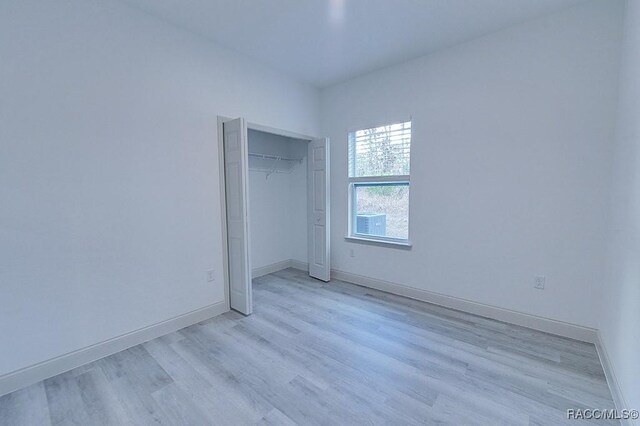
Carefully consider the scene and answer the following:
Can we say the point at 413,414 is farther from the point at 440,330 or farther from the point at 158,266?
the point at 158,266

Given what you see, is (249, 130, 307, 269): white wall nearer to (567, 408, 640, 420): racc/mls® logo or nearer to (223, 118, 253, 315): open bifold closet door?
(223, 118, 253, 315): open bifold closet door

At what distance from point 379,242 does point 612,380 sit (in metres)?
2.25

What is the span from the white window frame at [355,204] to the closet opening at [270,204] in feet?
1.16

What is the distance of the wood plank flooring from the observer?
1.61 metres

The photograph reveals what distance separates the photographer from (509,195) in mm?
2635

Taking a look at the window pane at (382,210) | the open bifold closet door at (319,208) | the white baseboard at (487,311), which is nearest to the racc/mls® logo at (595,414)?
the white baseboard at (487,311)

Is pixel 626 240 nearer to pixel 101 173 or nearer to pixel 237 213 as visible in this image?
pixel 237 213

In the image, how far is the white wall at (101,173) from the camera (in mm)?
1812

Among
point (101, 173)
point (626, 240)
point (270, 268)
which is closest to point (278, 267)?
point (270, 268)

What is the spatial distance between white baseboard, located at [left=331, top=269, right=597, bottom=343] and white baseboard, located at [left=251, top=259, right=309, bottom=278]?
40.2 inches

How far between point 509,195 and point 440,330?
4.84 ft

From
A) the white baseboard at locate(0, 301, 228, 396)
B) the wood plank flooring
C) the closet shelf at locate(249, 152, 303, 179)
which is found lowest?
the wood plank flooring

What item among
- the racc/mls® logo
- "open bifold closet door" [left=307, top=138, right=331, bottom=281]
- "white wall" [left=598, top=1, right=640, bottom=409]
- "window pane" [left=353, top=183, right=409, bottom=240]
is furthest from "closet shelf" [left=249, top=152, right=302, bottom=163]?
the racc/mls® logo

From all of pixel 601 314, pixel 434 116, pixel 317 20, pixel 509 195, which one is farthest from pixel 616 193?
pixel 317 20
